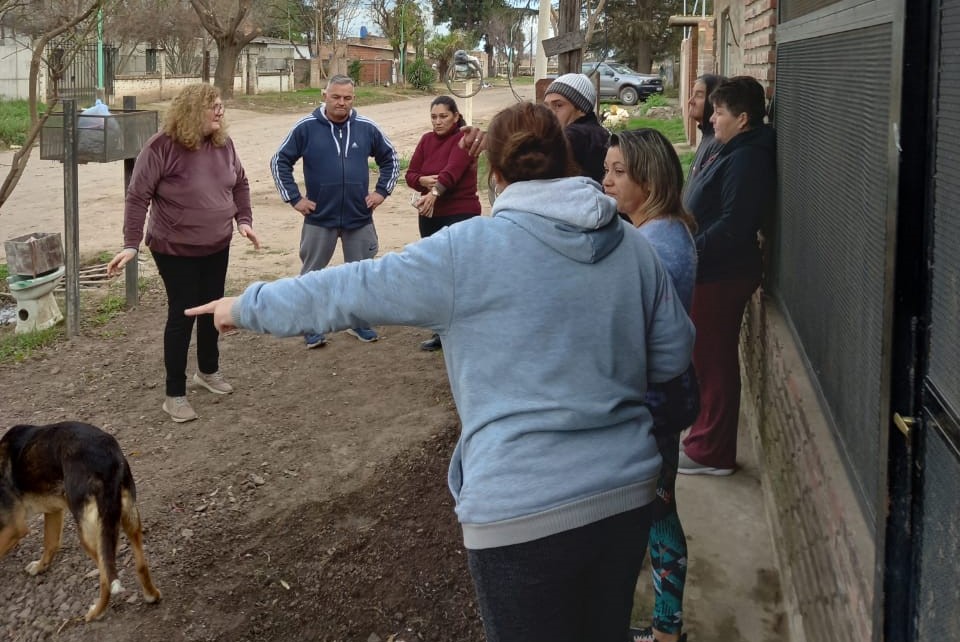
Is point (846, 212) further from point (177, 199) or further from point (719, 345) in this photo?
point (177, 199)

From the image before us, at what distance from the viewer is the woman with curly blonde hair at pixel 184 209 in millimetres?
5570

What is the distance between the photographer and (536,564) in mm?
2248

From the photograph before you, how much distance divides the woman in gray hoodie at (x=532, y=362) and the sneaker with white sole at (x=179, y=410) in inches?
145

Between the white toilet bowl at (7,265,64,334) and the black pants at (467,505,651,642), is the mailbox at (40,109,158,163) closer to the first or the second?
the white toilet bowl at (7,265,64,334)

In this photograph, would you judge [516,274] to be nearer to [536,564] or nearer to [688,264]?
[536,564]

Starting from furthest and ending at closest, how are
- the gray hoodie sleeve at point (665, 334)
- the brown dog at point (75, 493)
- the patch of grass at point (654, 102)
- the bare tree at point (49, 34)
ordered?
the patch of grass at point (654, 102)
the bare tree at point (49, 34)
the brown dog at point (75, 493)
the gray hoodie sleeve at point (665, 334)

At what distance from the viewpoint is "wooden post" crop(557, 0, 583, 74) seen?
732 centimetres

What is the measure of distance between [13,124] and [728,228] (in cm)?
2170

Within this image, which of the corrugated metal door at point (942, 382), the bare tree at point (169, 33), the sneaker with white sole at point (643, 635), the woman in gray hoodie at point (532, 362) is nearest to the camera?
the corrugated metal door at point (942, 382)

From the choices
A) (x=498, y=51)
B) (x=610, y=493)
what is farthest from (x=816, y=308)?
(x=498, y=51)

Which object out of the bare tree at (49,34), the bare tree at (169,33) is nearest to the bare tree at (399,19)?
the bare tree at (169,33)

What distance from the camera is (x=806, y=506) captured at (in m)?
3.39

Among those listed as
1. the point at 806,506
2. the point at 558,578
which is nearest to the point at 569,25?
the point at 806,506

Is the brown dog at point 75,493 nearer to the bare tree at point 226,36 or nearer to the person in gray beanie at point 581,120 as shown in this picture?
the person in gray beanie at point 581,120
